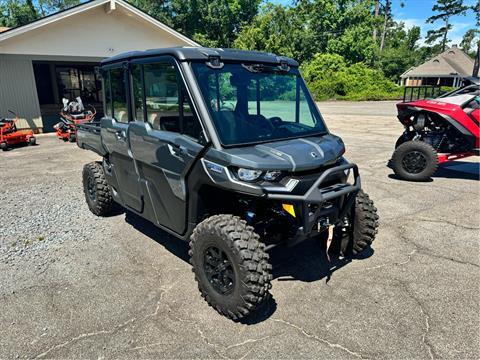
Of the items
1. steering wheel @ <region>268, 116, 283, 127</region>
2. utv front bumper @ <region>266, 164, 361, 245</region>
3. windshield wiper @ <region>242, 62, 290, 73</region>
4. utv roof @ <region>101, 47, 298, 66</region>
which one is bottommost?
utv front bumper @ <region>266, 164, 361, 245</region>

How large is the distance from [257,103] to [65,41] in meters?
13.5

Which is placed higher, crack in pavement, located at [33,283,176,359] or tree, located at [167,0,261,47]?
tree, located at [167,0,261,47]

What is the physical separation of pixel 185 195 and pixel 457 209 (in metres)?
4.76

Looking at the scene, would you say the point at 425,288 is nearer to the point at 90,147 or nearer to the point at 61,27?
the point at 90,147

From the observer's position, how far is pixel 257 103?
367cm

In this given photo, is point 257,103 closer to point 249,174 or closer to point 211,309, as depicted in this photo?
point 249,174

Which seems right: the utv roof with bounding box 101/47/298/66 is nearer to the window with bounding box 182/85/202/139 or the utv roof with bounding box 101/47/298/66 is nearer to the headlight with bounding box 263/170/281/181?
the window with bounding box 182/85/202/139

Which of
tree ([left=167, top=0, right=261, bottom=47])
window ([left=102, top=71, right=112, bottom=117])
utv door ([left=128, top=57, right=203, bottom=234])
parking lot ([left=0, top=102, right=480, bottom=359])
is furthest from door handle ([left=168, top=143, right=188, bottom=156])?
tree ([left=167, top=0, right=261, bottom=47])

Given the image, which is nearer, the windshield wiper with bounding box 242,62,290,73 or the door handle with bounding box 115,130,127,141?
the windshield wiper with bounding box 242,62,290,73

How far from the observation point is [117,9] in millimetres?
14711

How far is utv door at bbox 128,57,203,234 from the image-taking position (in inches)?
132

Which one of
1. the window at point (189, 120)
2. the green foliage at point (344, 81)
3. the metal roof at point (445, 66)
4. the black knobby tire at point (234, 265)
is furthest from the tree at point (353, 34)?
the black knobby tire at point (234, 265)

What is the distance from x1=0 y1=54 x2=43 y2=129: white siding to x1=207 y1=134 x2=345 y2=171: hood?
14.2m

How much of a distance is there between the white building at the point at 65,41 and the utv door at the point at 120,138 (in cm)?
1051
